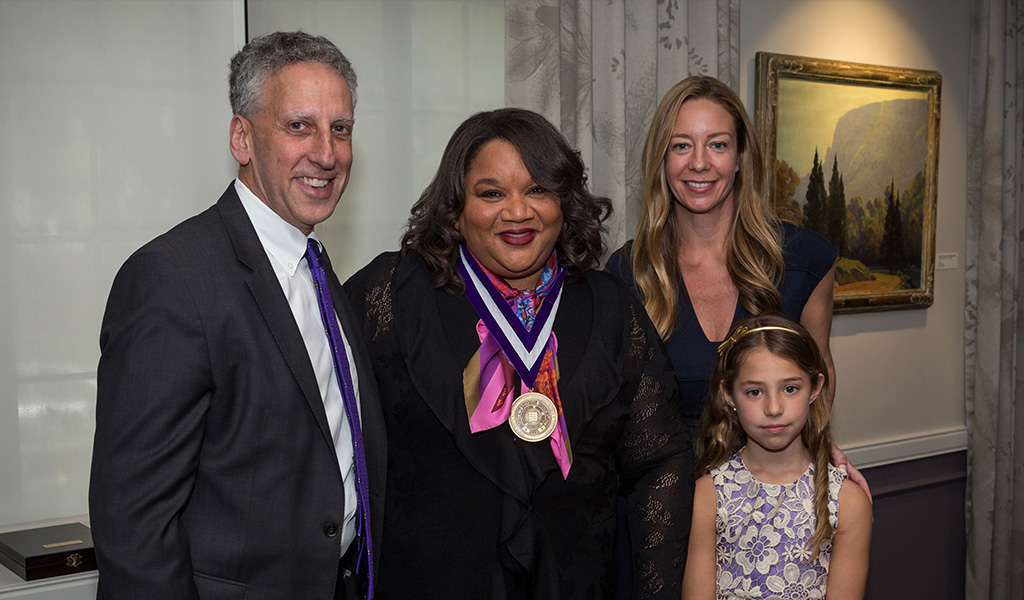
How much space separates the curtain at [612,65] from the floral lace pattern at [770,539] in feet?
3.94

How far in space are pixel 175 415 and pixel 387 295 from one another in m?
0.71

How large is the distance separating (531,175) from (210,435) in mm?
894

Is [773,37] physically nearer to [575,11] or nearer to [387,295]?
[575,11]

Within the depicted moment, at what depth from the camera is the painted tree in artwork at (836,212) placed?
3914 mm

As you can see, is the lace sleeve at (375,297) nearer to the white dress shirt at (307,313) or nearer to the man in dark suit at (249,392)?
the man in dark suit at (249,392)

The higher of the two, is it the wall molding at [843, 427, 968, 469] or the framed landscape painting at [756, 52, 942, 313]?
the framed landscape painting at [756, 52, 942, 313]

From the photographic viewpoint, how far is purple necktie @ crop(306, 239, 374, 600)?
1.75m

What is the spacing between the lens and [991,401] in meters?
4.46

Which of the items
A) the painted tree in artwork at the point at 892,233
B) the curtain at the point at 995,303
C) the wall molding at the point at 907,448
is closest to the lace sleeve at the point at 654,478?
the wall molding at the point at 907,448

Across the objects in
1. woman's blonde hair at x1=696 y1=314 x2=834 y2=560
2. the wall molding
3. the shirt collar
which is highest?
the shirt collar

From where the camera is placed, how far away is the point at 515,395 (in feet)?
6.53

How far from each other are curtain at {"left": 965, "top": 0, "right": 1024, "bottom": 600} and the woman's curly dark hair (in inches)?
122

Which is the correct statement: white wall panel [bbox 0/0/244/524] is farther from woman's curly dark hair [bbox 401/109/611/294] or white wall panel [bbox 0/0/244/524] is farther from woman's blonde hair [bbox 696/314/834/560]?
woman's blonde hair [bbox 696/314/834/560]

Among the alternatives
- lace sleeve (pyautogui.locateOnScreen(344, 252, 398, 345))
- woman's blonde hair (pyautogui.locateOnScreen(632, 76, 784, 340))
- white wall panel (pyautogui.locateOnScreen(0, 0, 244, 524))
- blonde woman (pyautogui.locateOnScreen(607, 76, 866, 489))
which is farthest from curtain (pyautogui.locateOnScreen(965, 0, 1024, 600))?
white wall panel (pyautogui.locateOnScreen(0, 0, 244, 524))
